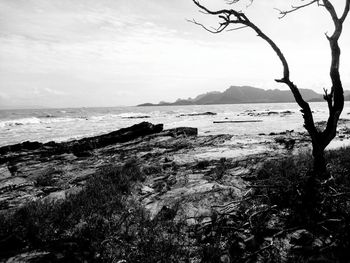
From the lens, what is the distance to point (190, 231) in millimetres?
4969

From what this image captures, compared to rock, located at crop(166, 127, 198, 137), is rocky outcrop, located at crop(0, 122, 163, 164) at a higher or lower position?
lower

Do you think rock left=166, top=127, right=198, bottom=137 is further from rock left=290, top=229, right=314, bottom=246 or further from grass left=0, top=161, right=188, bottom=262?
rock left=290, top=229, right=314, bottom=246

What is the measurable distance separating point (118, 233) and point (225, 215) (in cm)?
203

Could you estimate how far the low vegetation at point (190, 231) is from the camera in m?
4.07

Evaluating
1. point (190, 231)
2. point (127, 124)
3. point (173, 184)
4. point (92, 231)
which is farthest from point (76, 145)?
point (127, 124)

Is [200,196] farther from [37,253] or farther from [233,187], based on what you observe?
[37,253]

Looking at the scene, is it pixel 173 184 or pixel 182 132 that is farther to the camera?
pixel 182 132

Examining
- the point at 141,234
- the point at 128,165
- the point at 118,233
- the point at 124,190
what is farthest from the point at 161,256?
the point at 128,165

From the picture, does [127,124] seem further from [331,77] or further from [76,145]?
[331,77]

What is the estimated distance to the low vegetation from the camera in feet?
13.3

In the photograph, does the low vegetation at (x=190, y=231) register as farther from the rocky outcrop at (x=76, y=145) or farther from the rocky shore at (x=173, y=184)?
the rocky outcrop at (x=76, y=145)

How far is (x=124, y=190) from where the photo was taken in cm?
725

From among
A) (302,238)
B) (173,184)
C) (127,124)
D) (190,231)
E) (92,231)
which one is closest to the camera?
(302,238)

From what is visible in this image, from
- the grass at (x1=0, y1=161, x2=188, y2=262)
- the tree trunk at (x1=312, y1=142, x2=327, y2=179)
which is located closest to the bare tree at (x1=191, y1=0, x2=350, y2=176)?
the tree trunk at (x1=312, y1=142, x2=327, y2=179)
